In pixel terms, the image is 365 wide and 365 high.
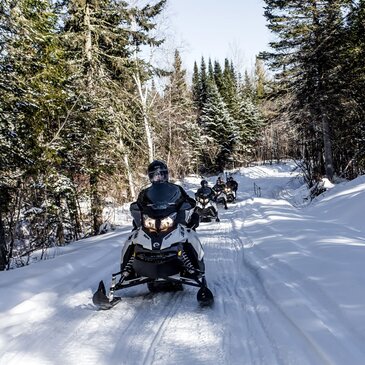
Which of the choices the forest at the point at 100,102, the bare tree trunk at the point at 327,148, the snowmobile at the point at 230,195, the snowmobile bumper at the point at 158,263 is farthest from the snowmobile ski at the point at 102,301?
the bare tree trunk at the point at 327,148

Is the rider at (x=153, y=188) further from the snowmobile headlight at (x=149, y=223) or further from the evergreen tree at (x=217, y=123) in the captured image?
the evergreen tree at (x=217, y=123)

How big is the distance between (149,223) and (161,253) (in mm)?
435

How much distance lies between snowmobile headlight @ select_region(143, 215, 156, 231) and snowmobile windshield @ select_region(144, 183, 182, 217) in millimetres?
59

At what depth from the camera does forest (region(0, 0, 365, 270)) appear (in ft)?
29.7

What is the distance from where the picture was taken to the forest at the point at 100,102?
904 centimetres

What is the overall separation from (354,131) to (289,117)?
3.71 m

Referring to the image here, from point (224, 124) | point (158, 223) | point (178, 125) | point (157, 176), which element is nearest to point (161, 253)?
point (158, 223)

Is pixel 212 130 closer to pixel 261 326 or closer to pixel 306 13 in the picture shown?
pixel 306 13

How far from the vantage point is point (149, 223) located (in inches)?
202

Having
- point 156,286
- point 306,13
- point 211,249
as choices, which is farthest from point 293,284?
point 306,13

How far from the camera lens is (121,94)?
17.1 m

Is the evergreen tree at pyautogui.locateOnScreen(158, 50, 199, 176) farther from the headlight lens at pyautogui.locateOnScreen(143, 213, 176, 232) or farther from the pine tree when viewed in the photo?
the headlight lens at pyautogui.locateOnScreen(143, 213, 176, 232)

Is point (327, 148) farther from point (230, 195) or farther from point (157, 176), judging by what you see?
point (157, 176)

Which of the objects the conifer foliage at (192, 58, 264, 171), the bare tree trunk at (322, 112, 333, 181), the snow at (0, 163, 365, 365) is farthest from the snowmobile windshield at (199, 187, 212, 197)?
the conifer foliage at (192, 58, 264, 171)
